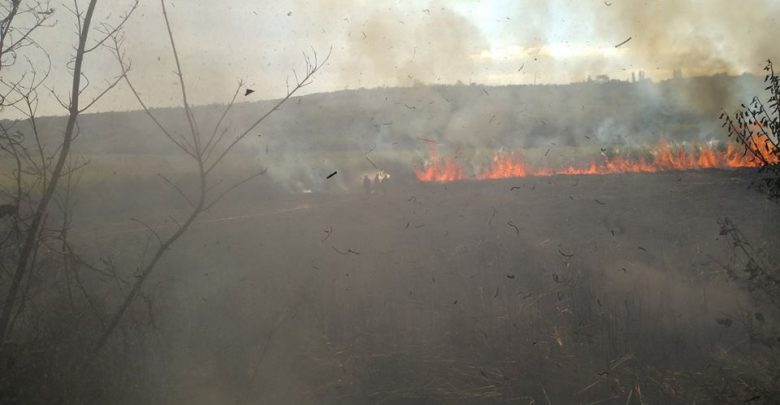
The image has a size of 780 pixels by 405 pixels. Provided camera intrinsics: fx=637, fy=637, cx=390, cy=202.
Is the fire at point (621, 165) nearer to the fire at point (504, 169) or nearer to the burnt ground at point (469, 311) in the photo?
the fire at point (504, 169)

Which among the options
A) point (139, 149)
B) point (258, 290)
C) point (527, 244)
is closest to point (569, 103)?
point (139, 149)

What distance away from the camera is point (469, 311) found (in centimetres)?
715

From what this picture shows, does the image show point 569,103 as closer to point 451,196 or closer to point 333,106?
point 333,106

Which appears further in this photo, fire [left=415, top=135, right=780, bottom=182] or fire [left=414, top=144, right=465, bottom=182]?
fire [left=414, top=144, right=465, bottom=182]

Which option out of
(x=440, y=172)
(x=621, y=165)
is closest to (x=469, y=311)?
(x=440, y=172)

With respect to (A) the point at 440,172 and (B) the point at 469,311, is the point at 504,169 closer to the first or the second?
(A) the point at 440,172

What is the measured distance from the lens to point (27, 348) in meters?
5.46

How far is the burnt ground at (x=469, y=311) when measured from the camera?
223 inches

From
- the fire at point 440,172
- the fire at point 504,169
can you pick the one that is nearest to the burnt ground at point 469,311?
the fire at point 504,169

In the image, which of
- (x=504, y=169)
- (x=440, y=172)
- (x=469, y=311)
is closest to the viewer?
(x=469, y=311)

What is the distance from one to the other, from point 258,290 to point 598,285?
4181 millimetres

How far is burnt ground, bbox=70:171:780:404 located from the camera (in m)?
5.67

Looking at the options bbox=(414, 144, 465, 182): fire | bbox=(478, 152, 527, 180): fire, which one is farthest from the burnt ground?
bbox=(414, 144, 465, 182): fire

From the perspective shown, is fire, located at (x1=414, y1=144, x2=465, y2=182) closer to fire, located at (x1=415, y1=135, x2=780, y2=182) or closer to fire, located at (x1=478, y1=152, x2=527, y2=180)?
fire, located at (x1=415, y1=135, x2=780, y2=182)
